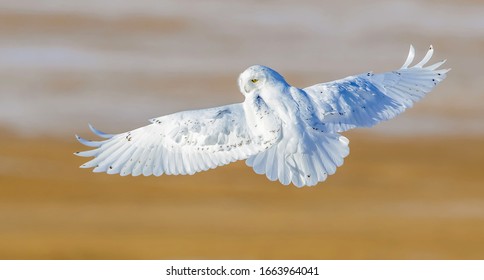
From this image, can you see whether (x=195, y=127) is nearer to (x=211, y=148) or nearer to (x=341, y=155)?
(x=211, y=148)

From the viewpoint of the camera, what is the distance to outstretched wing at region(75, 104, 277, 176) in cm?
816

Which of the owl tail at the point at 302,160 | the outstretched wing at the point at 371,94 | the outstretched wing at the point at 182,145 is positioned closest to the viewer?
the owl tail at the point at 302,160

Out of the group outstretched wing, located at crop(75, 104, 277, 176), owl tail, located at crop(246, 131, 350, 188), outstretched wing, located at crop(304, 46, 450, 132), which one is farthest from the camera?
outstretched wing, located at crop(304, 46, 450, 132)

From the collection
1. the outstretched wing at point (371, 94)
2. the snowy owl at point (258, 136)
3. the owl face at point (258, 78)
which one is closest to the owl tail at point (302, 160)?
the snowy owl at point (258, 136)

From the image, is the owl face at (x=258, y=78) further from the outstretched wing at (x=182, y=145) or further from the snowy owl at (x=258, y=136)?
the outstretched wing at (x=182, y=145)

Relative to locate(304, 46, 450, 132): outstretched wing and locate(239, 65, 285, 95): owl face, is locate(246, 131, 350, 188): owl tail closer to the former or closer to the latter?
locate(304, 46, 450, 132): outstretched wing

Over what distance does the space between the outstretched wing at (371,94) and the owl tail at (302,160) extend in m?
0.19

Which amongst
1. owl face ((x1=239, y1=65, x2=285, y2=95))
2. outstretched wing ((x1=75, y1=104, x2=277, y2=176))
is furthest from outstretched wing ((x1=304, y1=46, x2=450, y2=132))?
outstretched wing ((x1=75, y1=104, x2=277, y2=176))

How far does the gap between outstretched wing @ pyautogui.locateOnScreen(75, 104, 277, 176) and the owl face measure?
182 mm

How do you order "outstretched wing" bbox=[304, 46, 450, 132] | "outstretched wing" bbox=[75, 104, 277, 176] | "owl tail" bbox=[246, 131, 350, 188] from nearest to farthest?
"owl tail" bbox=[246, 131, 350, 188] < "outstretched wing" bbox=[75, 104, 277, 176] < "outstretched wing" bbox=[304, 46, 450, 132]

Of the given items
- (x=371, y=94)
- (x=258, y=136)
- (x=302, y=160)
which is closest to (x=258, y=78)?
(x=258, y=136)

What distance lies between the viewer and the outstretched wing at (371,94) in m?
8.36

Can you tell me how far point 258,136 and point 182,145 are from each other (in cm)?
62

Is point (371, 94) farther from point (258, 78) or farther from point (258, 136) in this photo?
point (258, 136)
